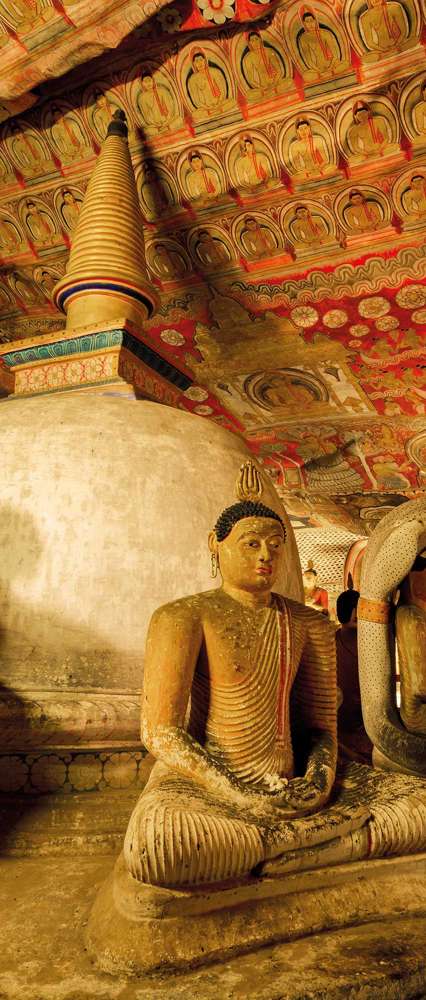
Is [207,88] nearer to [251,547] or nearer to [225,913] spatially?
[251,547]

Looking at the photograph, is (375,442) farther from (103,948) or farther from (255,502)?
(103,948)

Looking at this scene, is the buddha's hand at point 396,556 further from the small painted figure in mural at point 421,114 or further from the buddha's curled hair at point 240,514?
the small painted figure in mural at point 421,114

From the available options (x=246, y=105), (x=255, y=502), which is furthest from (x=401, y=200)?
(x=255, y=502)

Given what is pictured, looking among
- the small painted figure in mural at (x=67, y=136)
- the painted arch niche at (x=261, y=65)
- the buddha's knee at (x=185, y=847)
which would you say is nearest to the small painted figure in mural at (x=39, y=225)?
the small painted figure in mural at (x=67, y=136)

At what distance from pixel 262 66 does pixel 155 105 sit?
1055mm

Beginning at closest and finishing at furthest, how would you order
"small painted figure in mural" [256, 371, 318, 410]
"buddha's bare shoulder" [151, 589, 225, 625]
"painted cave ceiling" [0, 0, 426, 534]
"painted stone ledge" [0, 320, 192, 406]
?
"buddha's bare shoulder" [151, 589, 225, 625] < "painted stone ledge" [0, 320, 192, 406] < "painted cave ceiling" [0, 0, 426, 534] < "small painted figure in mural" [256, 371, 318, 410]

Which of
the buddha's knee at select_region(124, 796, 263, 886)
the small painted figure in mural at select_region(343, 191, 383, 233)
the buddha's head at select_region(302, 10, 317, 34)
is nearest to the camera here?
the buddha's knee at select_region(124, 796, 263, 886)

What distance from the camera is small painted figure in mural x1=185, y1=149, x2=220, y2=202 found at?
651cm

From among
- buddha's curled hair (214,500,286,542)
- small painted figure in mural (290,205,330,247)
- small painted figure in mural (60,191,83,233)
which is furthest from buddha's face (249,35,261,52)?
buddha's curled hair (214,500,286,542)

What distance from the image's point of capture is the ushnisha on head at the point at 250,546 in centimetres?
179

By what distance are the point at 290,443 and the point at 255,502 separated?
702 centimetres

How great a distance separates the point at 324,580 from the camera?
30.2ft

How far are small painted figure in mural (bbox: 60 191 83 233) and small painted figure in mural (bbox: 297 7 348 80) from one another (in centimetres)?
266

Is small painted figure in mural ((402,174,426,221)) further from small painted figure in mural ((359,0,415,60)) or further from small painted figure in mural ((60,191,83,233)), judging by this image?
small painted figure in mural ((60,191,83,233))
